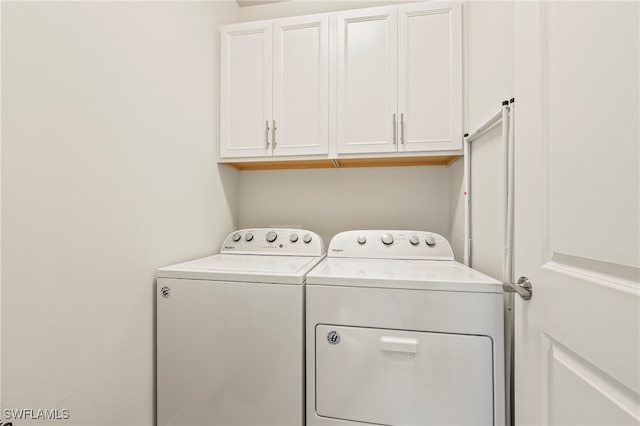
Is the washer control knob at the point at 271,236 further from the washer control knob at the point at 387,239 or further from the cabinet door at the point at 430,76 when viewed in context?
the cabinet door at the point at 430,76

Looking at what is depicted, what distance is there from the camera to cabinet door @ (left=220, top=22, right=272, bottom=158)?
1.66 metres

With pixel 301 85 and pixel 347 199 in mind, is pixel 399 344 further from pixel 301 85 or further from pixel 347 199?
pixel 301 85

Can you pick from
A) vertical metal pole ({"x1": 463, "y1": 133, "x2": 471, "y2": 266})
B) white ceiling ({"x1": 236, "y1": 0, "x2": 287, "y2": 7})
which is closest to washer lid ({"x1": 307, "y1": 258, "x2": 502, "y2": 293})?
vertical metal pole ({"x1": 463, "y1": 133, "x2": 471, "y2": 266})

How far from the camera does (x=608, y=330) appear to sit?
0.50 m

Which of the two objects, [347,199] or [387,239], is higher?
[347,199]

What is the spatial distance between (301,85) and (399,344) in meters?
1.46

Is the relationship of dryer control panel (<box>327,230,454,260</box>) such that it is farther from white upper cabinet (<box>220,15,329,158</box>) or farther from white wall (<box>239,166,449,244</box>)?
white upper cabinet (<box>220,15,329,158</box>)

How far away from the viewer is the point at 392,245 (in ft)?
5.08

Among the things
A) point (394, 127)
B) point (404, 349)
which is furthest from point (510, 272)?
point (394, 127)

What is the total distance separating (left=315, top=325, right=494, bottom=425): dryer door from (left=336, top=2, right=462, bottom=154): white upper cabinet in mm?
996

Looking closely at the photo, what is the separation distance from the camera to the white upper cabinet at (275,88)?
1.60 m

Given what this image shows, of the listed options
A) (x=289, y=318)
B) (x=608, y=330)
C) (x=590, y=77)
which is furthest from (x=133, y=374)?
(x=590, y=77)

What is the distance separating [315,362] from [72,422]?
0.79m

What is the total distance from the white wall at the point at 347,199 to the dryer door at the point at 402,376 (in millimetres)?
926
